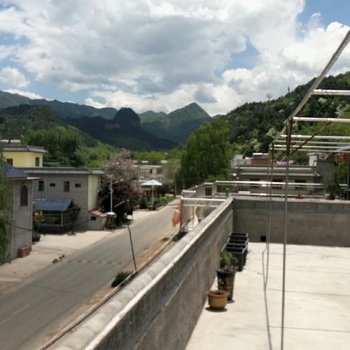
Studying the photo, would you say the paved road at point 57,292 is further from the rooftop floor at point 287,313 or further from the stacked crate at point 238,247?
the rooftop floor at point 287,313

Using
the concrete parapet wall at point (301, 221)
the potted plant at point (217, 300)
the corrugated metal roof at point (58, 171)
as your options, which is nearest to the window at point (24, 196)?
the corrugated metal roof at point (58, 171)

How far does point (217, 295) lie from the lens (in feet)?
29.7

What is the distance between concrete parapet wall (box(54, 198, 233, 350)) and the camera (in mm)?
3742

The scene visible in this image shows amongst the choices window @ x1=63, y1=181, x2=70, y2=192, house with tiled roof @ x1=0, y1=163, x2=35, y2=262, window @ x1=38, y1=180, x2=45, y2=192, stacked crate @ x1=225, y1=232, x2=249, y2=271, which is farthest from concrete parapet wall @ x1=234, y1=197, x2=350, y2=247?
window @ x1=38, y1=180, x2=45, y2=192

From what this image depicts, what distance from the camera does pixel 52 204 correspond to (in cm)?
4875

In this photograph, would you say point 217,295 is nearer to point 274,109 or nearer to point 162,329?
point 162,329

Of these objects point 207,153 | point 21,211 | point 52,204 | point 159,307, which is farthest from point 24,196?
point 159,307

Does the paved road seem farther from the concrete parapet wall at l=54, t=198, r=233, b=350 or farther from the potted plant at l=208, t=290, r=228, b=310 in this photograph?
the concrete parapet wall at l=54, t=198, r=233, b=350

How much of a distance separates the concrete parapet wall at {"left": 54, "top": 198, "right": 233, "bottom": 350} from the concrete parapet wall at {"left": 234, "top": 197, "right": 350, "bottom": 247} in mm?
7518

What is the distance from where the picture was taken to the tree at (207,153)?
63.4 metres

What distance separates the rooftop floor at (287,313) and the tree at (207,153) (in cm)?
4960

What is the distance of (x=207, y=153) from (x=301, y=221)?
4707cm

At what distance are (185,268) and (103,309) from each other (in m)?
3.38

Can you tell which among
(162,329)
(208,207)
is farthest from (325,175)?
(162,329)
